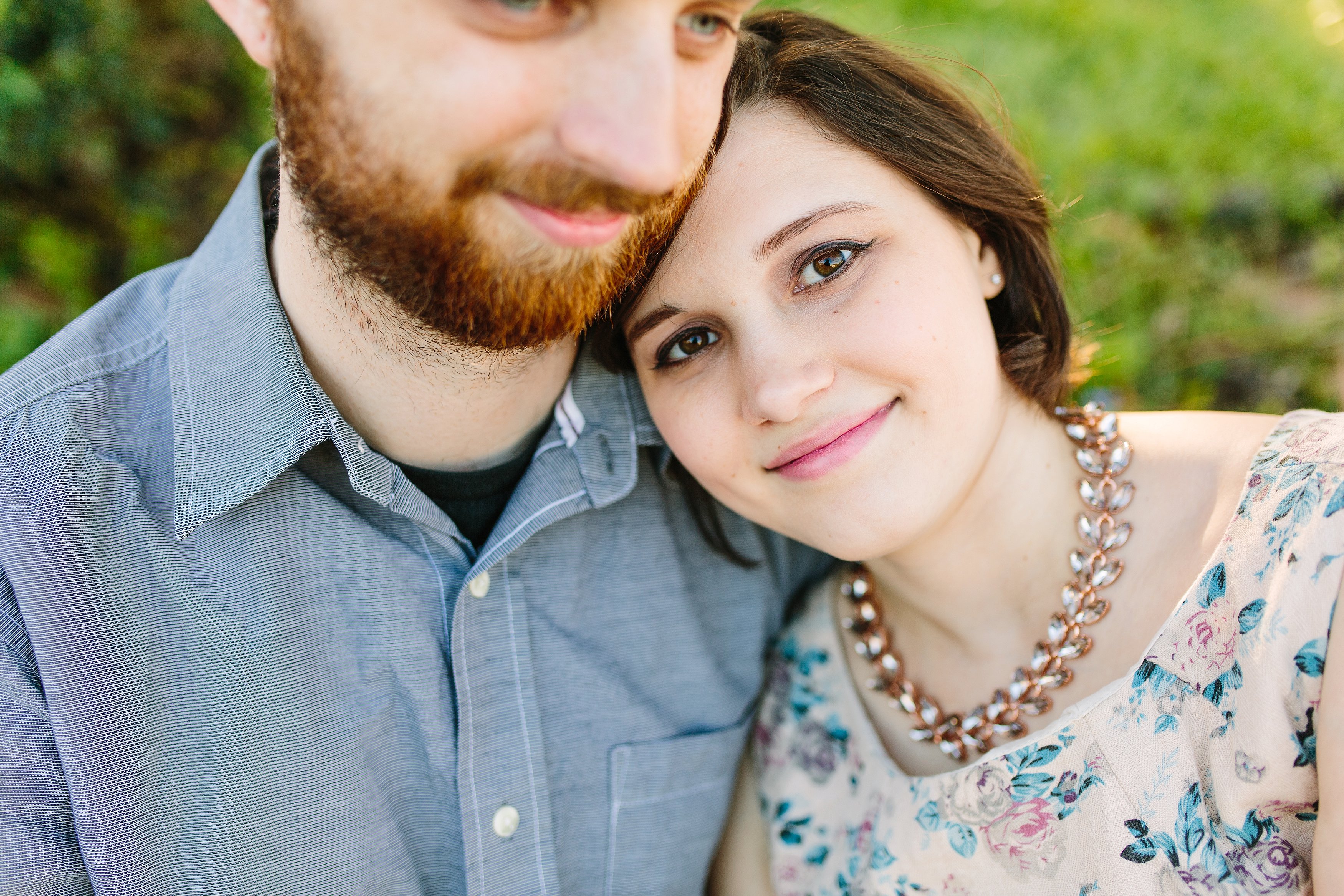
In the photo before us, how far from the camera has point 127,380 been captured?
1662 mm

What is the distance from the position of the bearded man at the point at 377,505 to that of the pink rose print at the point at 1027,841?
645 mm

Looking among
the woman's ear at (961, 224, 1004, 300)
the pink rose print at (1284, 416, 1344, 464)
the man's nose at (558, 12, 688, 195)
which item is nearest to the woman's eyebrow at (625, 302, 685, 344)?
the man's nose at (558, 12, 688, 195)

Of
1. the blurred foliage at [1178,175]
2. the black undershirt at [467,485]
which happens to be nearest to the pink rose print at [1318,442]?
the blurred foliage at [1178,175]

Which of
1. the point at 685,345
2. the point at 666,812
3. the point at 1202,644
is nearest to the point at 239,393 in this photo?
the point at 685,345

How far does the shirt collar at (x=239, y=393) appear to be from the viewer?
5.15 feet

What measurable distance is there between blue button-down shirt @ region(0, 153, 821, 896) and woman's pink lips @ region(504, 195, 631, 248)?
562 millimetres

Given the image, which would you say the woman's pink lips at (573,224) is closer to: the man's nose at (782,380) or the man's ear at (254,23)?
the man's nose at (782,380)

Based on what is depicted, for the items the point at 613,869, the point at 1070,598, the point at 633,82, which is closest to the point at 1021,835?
the point at 1070,598

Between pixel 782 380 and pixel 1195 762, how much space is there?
3.11 feet

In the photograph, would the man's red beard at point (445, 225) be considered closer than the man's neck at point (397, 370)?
Yes

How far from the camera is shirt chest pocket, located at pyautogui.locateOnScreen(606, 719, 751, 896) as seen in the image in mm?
1920

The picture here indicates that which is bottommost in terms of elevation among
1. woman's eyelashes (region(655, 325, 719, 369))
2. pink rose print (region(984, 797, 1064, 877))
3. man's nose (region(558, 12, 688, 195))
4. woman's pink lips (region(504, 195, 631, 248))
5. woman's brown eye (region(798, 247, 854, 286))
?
pink rose print (region(984, 797, 1064, 877))

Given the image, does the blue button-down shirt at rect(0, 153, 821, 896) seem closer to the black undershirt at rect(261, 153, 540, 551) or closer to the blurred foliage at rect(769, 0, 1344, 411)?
the black undershirt at rect(261, 153, 540, 551)

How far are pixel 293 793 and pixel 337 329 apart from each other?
32.1 inches
